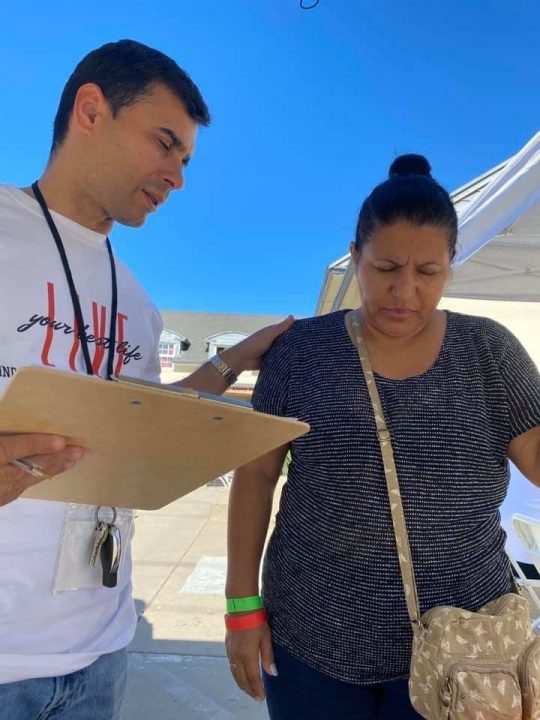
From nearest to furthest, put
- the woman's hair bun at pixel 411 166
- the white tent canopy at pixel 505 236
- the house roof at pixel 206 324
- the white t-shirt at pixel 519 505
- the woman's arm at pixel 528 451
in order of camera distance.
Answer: the woman's arm at pixel 528 451 < the woman's hair bun at pixel 411 166 < the white tent canopy at pixel 505 236 < the white t-shirt at pixel 519 505 < the house roof at pixel 206 324

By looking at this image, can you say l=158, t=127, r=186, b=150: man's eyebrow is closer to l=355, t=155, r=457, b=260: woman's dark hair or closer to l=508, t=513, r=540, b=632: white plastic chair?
l=355, t=155, r=457, b=260: woman's dark hair

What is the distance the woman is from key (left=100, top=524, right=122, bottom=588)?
13.4 inches

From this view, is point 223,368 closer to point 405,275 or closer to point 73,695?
point 405,275

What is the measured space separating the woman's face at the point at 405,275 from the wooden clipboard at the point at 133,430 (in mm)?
569

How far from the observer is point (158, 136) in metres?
1.31

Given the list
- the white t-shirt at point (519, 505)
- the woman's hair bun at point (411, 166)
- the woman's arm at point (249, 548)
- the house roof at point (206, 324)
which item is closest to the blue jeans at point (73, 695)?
the woman's arm at point (249, 548)

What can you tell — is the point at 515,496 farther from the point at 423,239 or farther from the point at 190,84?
the point at 190,84

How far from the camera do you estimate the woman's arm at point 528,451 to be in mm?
1253

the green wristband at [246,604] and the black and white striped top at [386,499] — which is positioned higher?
the black and white striped top at [386,499]

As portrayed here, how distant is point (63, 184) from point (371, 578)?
1127mm

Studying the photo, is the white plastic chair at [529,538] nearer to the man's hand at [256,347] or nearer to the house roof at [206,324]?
the man's hand at [256,347]

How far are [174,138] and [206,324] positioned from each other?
117ft

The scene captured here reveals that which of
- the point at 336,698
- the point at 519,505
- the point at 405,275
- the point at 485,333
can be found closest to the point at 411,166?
the point at 405,275

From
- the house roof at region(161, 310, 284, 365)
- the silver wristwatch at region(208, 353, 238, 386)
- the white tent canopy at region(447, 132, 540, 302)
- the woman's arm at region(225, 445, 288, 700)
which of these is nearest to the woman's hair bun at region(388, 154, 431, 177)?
the silver wristwatch at region(208, 353, 238, 386)
